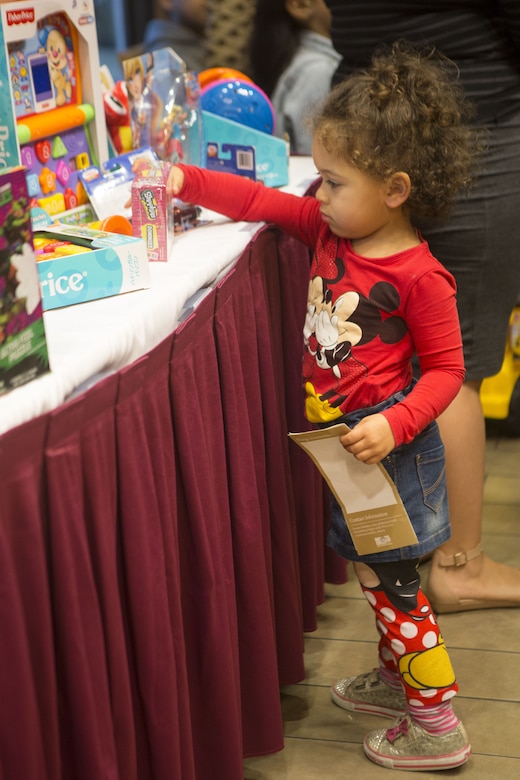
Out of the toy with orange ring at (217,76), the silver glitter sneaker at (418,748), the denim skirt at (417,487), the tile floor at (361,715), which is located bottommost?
the tile floor at (361,715)

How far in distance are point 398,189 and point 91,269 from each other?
0.46 meters

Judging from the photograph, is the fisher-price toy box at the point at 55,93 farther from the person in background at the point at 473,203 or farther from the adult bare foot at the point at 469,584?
the adult bare foot at the point at 469,584

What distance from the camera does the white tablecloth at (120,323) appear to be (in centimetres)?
96

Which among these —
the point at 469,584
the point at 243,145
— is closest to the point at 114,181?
the point at 243,145

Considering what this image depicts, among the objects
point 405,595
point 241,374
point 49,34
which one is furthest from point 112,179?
point 405,595

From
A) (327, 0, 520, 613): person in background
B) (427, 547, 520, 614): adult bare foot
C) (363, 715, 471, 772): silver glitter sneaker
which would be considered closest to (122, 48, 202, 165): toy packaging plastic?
(327, 0, 520, 613): person in background

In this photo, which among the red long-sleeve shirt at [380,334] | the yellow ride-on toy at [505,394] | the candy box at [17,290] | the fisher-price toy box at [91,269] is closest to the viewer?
the candy box at [17,290]

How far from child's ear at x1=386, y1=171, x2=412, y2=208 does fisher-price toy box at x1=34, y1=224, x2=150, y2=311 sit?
37 centimetres

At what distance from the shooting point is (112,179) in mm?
1598

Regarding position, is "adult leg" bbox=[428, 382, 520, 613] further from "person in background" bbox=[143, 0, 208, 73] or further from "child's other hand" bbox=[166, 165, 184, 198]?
"person in background" bbox=[143, 0, 208, 73]

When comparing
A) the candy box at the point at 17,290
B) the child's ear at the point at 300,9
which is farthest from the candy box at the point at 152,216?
the child's ear at the point at 300,9

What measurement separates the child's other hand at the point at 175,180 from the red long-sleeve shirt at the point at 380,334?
0.25 metres

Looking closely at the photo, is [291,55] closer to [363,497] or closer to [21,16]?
[21,16]

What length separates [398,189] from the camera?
1379 mm
